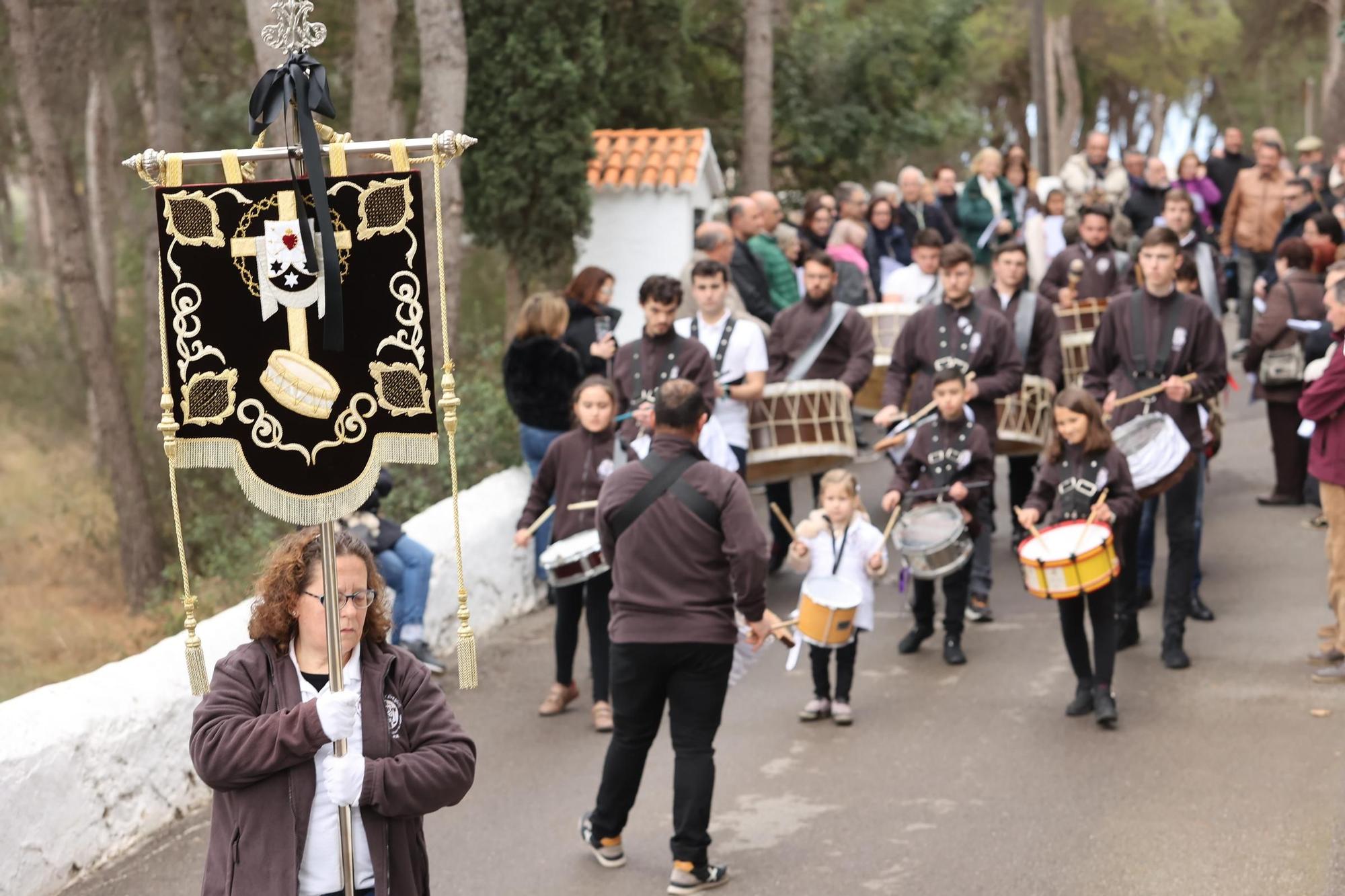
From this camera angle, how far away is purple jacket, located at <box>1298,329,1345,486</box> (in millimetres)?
8969

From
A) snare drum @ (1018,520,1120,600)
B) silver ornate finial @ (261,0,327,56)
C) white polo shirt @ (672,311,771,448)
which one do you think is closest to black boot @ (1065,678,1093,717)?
snare drum @ (1018,520,1120,600)

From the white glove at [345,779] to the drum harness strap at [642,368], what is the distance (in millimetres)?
5674

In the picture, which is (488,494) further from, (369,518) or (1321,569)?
(1321,569)

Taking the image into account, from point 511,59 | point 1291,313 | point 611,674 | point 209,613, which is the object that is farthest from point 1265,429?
point 611,674

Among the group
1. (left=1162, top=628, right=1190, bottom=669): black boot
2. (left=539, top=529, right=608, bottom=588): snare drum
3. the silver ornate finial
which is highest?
the silver ornate finial

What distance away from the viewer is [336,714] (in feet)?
13.4

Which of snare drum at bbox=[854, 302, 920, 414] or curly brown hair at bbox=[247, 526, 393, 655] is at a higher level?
curly brown hair at bbox=[247, 526, 393, 655]

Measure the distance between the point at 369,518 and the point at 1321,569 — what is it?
6366 mm

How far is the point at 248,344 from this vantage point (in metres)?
4.47

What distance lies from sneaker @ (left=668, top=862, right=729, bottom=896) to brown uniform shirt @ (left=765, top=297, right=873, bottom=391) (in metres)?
5.27

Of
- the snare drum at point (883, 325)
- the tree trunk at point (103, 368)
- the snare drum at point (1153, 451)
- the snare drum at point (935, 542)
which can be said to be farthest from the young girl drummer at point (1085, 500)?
the tree trunk at point (103, 368)

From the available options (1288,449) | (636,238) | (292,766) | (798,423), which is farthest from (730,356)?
(636,238)

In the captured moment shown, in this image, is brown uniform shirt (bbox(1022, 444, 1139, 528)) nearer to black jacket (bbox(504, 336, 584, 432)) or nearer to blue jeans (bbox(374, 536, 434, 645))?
black jacket (bbox(504, 336, 584, 432))

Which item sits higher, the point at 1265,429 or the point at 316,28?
the point at 316,28
